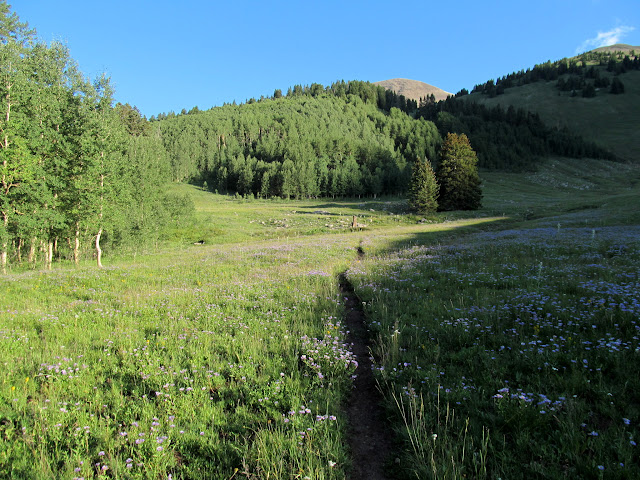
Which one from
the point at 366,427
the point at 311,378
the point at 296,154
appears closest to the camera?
the point at 366,427

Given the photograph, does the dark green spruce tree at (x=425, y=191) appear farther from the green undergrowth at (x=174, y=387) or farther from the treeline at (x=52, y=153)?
the green undergrowth at (x=174, y=387)

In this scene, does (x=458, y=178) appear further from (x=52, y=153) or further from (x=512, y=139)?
(x=512, y=139)

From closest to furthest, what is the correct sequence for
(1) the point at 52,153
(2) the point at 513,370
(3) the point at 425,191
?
(2) the point at 513,370
(1) the point at 52,153
(3) the point at 425,191

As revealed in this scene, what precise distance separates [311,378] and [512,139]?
197164 millimetres

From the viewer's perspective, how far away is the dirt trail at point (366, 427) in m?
4.36

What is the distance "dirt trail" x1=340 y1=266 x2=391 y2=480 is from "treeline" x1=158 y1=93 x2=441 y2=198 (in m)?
112

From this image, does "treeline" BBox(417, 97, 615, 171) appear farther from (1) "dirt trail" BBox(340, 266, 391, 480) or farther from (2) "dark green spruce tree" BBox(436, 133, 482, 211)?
(1) "dirt trail" BBox(340, 266, 391, 480)

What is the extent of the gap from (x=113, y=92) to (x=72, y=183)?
830 centimetres

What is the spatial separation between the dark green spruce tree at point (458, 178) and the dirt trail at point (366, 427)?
6281 centimetres

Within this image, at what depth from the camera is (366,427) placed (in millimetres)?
5215

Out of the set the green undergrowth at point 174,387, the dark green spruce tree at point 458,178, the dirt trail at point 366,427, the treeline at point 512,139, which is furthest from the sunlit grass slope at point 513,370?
the treeline at point 512,139

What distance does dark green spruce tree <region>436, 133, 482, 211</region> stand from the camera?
206 feet

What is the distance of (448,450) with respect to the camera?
4.00 m

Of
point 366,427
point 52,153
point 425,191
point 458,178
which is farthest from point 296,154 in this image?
point 366,427
